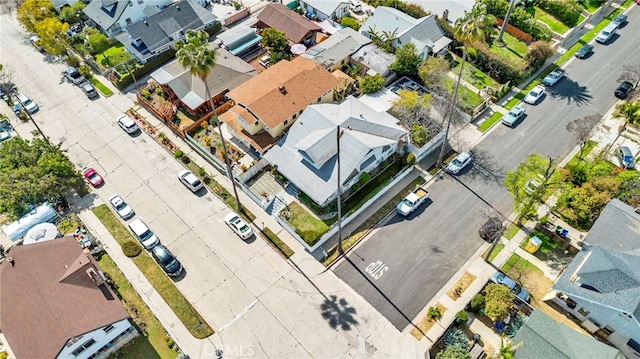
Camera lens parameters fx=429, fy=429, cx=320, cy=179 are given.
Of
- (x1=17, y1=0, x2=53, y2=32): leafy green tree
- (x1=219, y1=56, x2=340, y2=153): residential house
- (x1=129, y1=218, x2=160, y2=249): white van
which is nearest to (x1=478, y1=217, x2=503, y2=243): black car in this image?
(x1=219, y1=56, x2=340, y2=153): residential house

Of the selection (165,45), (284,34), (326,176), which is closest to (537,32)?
(284,34)

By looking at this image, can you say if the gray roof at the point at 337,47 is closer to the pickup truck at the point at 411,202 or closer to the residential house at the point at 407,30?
the residential house at the point at 407,30

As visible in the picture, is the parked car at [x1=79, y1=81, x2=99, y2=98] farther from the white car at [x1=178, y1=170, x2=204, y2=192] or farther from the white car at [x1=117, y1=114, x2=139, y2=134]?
the white car at [x1=178, y1=170, x2=204, y2=192]

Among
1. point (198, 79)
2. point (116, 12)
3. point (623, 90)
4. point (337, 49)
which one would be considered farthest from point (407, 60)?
point (116, 12)

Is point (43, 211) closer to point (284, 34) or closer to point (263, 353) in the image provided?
point (263, 353)

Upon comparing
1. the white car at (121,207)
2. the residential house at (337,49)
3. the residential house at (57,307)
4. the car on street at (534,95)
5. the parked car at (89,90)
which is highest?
the car on street at (534,95)

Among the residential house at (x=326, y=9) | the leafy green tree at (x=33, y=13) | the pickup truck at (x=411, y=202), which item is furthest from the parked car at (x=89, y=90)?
the pickup truck at (x=411, y=202)
